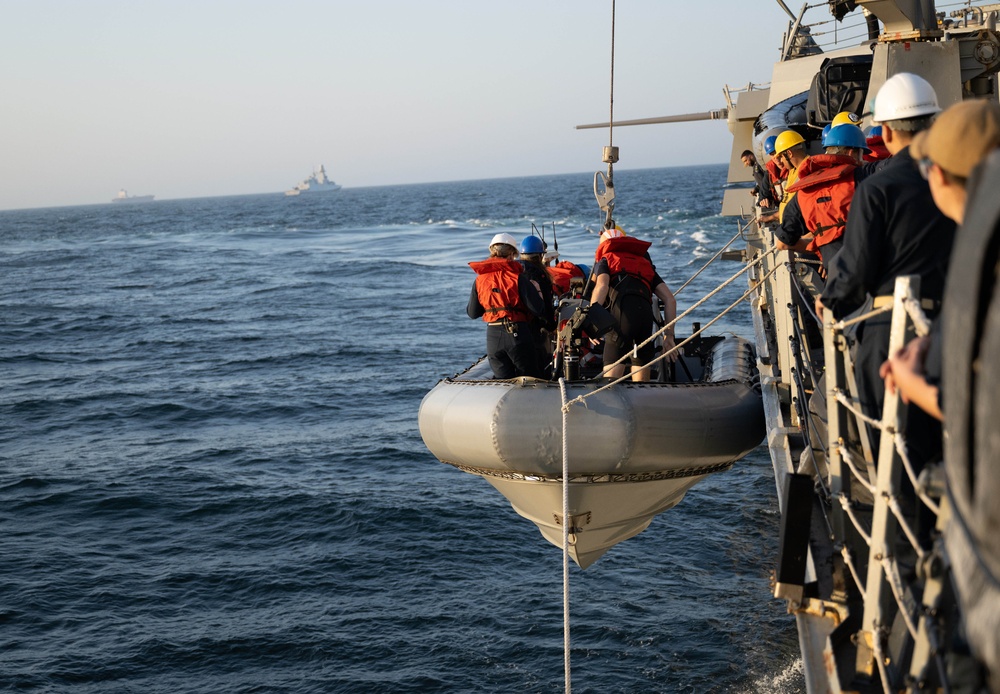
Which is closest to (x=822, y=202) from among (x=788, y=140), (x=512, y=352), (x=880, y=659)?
(x=788, y=140)

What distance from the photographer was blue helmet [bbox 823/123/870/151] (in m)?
5.57

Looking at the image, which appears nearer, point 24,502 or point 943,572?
point 943,572

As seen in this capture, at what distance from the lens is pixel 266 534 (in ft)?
48.0

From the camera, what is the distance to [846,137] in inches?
219

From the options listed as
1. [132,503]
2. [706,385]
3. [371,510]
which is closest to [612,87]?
[706,385]

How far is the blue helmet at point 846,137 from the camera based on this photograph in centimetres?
557

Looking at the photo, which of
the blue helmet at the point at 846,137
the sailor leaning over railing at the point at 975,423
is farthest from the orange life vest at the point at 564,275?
the sailor leaning over railing at the point at 975,423

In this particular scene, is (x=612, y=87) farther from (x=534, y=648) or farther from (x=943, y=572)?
(x=943, y=572)

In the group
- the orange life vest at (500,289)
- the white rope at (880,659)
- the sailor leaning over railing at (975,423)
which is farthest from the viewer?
the orange life vest at (500,289)

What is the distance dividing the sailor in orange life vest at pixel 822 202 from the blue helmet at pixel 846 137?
5.5 inches

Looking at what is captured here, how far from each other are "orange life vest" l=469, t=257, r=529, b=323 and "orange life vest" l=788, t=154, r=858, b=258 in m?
2.51

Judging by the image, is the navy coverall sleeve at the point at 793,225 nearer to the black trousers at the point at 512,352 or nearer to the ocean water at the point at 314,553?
the black trousers at the point at 512,352

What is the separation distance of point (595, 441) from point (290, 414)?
51.1 ft

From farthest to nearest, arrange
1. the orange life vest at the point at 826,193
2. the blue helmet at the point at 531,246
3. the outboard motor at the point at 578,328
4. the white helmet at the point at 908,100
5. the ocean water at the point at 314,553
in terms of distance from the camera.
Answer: the ocean water at the point at 314,553 → the blue helmet at the point at 531,246 → the outboard motor at the point at 578,328 → the orange life vest at the point at 826,193 → the white helmet at the point at 908,100
